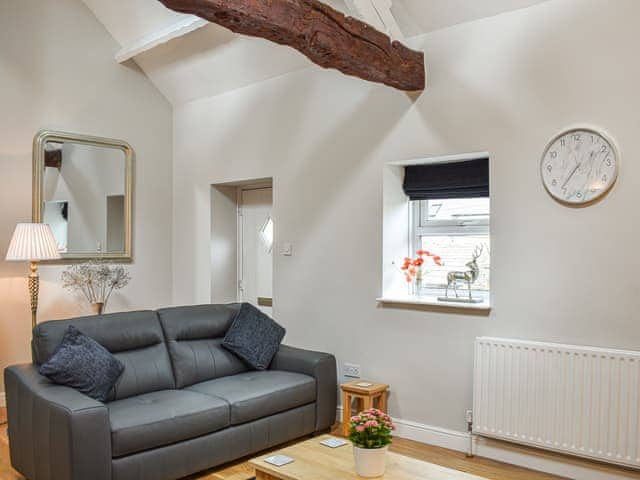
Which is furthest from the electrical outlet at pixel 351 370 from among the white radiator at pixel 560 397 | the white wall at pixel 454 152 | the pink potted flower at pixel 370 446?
the pink potted flower at pixel 370 446

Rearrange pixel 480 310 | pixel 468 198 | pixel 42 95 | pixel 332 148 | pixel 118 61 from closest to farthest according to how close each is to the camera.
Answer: pixel 480 310, pixel 468 198, pixel 332 148, pixel 42 95, pixel 118 61

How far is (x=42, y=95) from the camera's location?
4953 mm

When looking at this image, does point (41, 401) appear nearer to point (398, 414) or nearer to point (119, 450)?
point (119, 450)

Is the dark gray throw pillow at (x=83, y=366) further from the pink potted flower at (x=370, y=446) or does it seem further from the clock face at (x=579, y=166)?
the clock face at (x=579, y=166)

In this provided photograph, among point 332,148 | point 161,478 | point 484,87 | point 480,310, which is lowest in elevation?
point 161,478

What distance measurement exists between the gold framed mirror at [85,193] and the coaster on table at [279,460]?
3206mm

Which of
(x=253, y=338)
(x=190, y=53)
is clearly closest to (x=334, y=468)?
(x=253, y=338)

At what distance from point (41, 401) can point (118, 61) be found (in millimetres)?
3573

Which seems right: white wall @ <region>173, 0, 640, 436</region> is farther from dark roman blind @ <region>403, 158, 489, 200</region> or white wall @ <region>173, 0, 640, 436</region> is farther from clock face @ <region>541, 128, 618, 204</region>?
dark roman blind @ <region>403, 158, 489, 200</region>

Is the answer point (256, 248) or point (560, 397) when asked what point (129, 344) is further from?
point (560, 397)

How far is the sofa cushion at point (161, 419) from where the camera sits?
291cm

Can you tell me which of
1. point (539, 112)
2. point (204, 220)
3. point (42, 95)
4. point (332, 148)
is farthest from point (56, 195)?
point (539, 112)

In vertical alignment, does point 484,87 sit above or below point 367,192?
above

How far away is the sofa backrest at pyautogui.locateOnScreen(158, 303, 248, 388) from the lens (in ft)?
12.4
